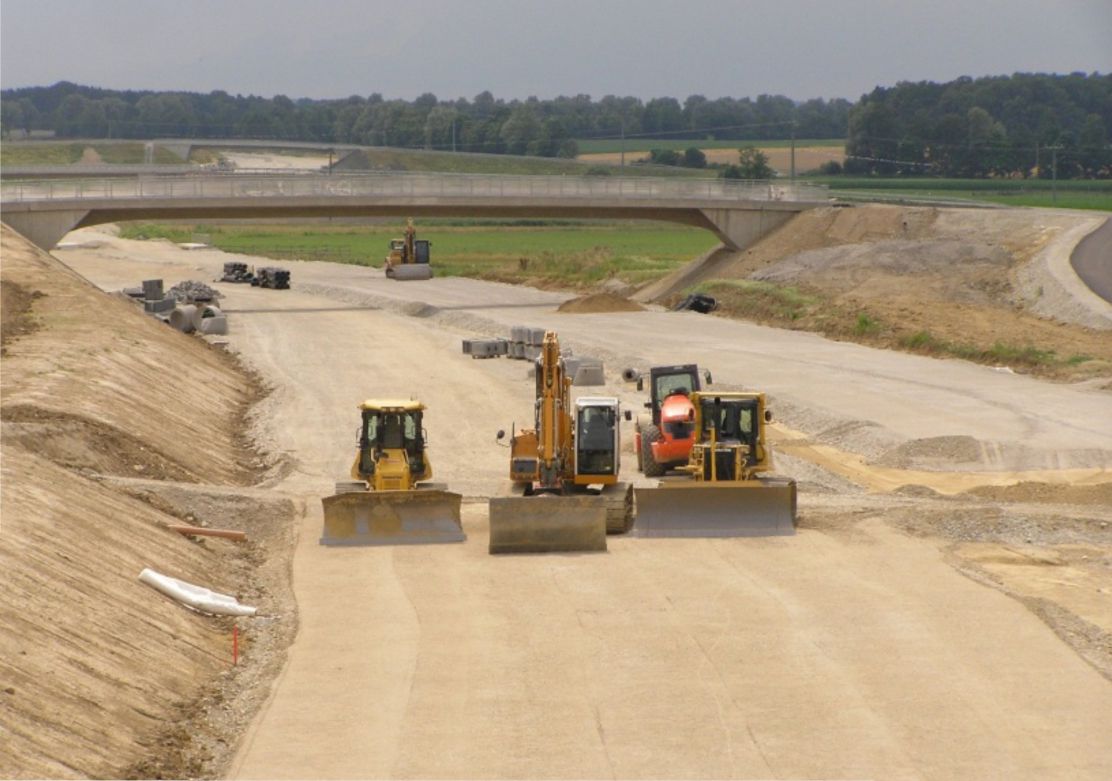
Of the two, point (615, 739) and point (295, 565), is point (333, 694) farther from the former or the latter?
point (295, 565)

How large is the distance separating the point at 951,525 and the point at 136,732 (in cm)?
1721

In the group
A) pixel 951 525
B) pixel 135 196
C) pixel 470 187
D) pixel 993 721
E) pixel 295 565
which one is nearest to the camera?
pixel 993 721

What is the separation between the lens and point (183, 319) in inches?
2653

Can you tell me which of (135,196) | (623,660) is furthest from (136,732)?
(135,196)

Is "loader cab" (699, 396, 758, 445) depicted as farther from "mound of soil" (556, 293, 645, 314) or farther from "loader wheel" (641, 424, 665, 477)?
"mound of soil" (556, 293, 645, 314)

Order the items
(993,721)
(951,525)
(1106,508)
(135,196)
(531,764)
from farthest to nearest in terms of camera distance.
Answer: (135,196)
(1106,508)
(951,525)
(993,721)
(531,764)

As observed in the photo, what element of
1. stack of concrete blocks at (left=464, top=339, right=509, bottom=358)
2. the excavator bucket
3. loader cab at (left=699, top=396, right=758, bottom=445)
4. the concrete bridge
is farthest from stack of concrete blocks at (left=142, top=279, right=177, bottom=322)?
loader cab at (left=699, top=396, right=758, bottom=445)

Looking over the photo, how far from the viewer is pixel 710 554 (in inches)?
1089

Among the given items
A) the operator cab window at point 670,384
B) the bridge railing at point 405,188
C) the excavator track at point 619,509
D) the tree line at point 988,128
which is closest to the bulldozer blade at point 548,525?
the excavator track at point 619,509

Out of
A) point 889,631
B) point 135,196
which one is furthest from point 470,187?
point 889,631

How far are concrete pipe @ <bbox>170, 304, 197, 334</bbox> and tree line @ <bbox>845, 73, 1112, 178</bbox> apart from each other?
98857 millimetres

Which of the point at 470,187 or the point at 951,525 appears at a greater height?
the point at 470,187

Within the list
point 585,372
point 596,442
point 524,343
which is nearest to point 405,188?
point 524,343

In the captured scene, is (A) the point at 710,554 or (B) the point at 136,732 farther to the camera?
(A) the point at 710,554
